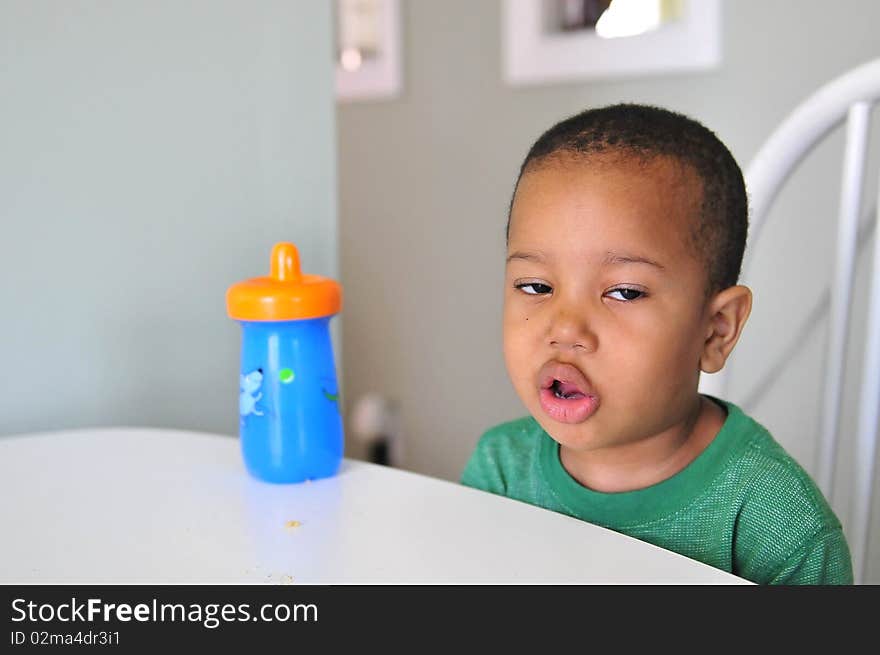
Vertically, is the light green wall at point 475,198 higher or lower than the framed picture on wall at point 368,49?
lower

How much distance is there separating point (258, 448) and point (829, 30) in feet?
3.06

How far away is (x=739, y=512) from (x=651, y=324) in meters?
0.16

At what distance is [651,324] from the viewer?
2.06ft

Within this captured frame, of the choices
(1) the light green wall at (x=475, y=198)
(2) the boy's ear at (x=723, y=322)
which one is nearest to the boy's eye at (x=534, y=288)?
(2) the boy's ear at (x=723, y=322)

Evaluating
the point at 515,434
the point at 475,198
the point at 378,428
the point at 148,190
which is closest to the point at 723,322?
the point at 515,434

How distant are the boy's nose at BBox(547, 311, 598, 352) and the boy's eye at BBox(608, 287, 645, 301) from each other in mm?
26

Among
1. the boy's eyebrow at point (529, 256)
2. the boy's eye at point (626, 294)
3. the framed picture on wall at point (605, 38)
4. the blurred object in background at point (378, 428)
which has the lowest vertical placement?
the blurred object in background at point (378, 428)

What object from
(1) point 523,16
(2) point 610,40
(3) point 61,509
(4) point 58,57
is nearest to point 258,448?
(3) point 61,509

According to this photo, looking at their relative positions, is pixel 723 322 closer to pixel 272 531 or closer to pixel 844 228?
pixel 844 228

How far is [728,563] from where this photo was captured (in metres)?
0.68

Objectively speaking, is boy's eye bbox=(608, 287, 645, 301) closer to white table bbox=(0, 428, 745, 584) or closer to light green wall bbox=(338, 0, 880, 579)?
white table bbox=(0, 428, 745, 584)

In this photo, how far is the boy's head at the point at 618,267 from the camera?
622 millimetres

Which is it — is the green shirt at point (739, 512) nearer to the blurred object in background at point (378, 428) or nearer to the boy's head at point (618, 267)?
the boy's head at point (618, 267)
